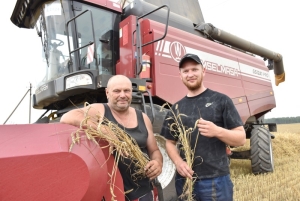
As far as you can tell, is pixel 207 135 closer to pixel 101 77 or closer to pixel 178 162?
pixel 178 162

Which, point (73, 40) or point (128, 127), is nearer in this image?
point (128, 127)

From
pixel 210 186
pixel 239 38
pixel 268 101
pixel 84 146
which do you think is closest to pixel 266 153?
pixel 268 101

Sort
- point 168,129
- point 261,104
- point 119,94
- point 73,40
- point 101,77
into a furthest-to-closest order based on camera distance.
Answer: point 261,104, point 73,40, point 101,77, point 168,129, point 119,94

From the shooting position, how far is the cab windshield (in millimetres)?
3543

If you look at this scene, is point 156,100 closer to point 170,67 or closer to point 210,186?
point 170,67

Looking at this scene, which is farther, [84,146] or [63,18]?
[63,18]

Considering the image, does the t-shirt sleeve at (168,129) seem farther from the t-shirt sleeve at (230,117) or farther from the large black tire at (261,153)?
the large black tire at (261,153)

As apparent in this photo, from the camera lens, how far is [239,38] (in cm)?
615

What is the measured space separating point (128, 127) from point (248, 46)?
17.4 ft

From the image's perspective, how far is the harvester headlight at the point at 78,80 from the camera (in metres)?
3.21

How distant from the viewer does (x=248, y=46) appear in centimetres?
645

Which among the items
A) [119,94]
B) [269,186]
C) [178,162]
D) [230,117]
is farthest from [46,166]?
[269,186]

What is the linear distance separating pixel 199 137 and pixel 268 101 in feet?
17.4

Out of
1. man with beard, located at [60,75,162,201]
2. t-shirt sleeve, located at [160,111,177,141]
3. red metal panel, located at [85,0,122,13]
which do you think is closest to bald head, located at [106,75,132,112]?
man with beard, located at [60,75,162,201]
